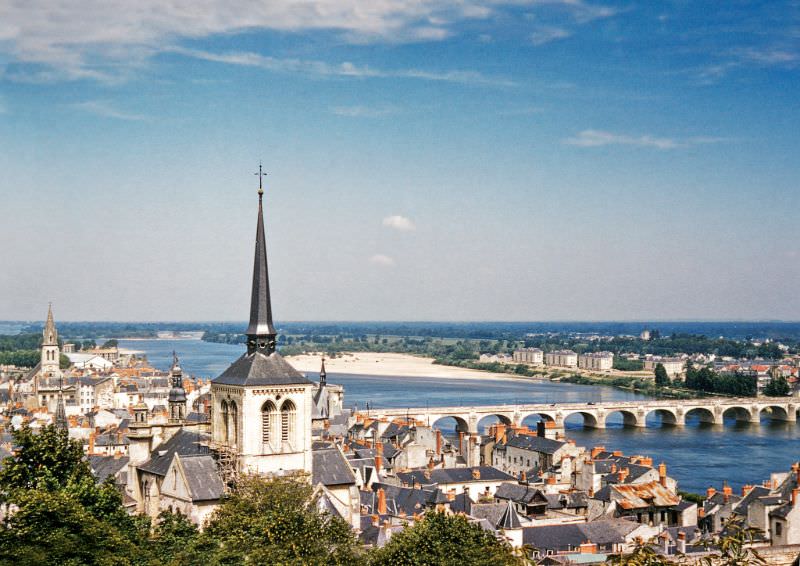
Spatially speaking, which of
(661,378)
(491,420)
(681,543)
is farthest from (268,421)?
(661,378)

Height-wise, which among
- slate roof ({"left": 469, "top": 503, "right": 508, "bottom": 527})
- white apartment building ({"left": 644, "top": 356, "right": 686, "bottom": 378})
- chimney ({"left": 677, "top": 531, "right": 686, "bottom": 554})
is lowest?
white apartment building ({"left": 644, "top": 356, "right": 686, "bottom": 378})

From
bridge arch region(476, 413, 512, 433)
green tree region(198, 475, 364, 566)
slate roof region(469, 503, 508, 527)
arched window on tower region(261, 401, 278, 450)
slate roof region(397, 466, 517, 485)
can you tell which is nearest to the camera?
green tree region(198, 475, 364, 566)

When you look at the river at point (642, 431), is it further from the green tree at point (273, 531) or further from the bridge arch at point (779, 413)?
the green tree at point (273, 531)

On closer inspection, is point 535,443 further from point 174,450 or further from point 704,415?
point 704,415

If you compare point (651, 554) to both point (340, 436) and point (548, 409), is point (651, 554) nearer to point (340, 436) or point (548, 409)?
point (340, 436)

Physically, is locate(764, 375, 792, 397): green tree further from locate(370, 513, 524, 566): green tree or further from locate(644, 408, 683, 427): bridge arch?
locate(370, 513, 524, 566): green tree

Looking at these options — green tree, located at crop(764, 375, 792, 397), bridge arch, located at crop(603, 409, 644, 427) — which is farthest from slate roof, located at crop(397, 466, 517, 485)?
green tree, located at crop(764, 375, 792, 397)
